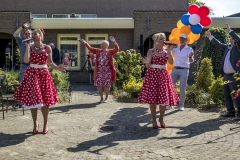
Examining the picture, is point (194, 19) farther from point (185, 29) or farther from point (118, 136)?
point (118, 136)

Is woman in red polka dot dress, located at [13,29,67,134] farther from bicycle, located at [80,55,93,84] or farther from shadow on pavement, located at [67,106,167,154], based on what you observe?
bicycle, located at [80,55,93,84]

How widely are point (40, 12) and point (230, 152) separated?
17.7m

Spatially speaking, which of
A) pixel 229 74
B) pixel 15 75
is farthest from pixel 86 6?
pixel 229 74

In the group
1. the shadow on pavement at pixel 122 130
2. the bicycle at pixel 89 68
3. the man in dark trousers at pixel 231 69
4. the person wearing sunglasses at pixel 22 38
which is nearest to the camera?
the shadow on pavement at pixel 122 130

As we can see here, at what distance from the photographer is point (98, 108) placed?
8.11 meters

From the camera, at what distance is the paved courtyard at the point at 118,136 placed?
4.48 metres

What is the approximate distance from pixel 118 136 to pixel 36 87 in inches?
66.4

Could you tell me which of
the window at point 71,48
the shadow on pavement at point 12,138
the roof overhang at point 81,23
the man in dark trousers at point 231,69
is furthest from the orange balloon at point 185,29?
the window at point 71,48

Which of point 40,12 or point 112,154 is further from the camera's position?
point 40,12

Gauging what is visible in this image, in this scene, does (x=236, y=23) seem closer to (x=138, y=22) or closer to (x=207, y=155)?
(x=138, y=22)

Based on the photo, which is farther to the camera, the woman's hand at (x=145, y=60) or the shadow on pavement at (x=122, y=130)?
the woman's hand at (x=145, y=60)

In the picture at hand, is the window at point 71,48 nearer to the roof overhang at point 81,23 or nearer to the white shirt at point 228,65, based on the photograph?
the roof overhang at point 81,23

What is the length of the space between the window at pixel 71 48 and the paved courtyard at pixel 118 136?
332 inches

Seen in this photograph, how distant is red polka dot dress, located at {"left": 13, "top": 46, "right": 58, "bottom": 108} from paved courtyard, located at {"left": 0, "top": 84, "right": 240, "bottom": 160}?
621 mm
